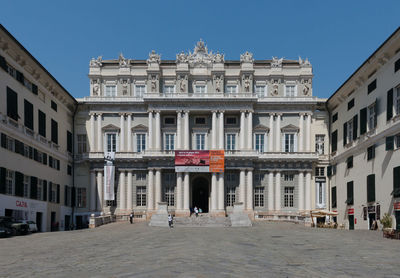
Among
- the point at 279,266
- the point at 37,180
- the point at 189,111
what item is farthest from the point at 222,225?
the point at 279,266

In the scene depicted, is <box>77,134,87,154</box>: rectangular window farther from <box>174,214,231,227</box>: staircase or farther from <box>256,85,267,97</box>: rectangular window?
<box>256,85,267,97</box>: rectangular window

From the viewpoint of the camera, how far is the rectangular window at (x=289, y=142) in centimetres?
6125

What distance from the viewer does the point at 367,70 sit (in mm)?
44500

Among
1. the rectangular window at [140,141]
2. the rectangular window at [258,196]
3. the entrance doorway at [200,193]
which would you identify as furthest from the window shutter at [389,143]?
the rectangular window at [140,141]

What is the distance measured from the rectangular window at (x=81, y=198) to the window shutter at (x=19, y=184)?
711 inches

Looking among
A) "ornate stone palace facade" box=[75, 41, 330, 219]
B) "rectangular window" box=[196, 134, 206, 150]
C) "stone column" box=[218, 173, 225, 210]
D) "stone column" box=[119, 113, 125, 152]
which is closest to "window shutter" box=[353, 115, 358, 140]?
"ornate stone palace facade" box=[75, 41, 330, 219]

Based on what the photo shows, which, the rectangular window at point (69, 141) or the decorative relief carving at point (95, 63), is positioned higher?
the decorative relief carving at point (95, 63)

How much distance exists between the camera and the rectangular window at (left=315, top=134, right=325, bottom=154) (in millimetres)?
61281

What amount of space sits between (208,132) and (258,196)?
34.7ft

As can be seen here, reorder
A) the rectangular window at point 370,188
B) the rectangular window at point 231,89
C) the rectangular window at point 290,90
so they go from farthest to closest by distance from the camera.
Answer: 1. the rectangular window at point 231,89
2. the rectangular window at point 290,90
3. the rectangular window at point 370,188

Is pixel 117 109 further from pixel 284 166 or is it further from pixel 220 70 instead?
pixel 284 166

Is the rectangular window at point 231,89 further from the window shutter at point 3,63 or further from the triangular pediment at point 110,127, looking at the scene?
the window shutter at point 3,63

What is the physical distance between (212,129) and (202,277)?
4622 centimetres

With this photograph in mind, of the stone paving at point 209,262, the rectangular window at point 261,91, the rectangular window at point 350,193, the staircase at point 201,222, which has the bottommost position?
the staircase at point 201,222
